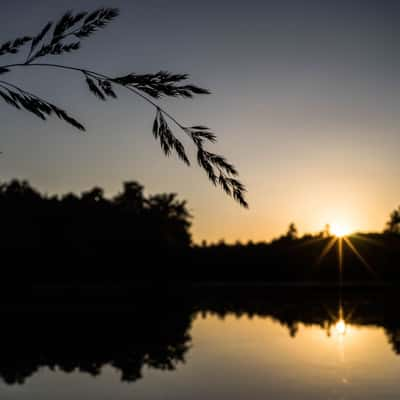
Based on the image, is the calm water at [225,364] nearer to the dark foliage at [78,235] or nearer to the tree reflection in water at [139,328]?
the tree reflection in water at [139,328]

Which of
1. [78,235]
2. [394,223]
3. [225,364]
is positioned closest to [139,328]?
[225,364]

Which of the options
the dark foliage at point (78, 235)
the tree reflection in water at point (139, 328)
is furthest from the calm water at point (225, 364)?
the dark foliage at point (78, 235)

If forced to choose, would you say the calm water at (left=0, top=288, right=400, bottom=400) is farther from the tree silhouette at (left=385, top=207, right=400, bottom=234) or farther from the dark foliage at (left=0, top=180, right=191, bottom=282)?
the tree silhouette at (left=385, top=207, right=400, bottom=234)

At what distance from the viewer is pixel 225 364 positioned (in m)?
10.3

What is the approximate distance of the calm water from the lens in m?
8.25

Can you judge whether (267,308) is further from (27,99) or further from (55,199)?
(55,199)

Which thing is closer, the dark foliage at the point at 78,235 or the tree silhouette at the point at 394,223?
the dark foliage at the point at 78,235

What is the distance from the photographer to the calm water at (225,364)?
8250 millimetres

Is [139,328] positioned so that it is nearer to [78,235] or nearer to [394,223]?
[78,235]

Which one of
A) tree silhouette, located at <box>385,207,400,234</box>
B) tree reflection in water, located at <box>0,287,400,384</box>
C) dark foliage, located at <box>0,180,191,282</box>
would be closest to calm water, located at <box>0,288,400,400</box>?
tree reflection in water, located at <box>0,287,400,384</box>

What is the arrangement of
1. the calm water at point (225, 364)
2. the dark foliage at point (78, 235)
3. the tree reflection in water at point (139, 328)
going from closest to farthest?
1. the calm water at point (225, 364)
2. the tree reflection in water at point (139, 328)
3. the dark foliage at point (78, 235)

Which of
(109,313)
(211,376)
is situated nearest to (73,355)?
(211,376)

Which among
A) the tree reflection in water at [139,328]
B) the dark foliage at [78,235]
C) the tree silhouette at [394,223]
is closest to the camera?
the tree reflection in water at [139,328]

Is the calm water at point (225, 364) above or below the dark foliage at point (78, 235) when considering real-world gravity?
below
